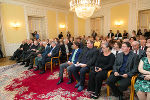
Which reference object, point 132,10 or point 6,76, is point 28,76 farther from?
point 132,10

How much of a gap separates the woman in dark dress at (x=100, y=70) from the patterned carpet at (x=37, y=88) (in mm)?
192

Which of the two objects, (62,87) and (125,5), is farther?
(125,5)

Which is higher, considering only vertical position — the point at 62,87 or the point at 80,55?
the point at 80,55

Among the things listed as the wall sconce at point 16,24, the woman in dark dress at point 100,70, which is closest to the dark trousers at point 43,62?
the woman in dark dress at point 100,70

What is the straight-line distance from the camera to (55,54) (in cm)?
441

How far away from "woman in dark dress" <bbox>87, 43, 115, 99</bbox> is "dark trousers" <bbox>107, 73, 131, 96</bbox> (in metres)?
0.21

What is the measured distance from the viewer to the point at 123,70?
250 centimetres

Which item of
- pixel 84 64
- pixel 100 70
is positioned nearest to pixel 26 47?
pixel 84 64

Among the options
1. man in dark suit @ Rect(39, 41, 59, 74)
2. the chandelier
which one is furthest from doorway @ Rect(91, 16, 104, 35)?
man in dark suit @ Rect(39, 41, 59, 74)

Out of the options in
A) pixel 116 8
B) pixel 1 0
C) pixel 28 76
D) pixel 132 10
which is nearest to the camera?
pixel 28 76

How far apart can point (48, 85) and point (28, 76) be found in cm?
115

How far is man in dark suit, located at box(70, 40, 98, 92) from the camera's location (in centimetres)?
297

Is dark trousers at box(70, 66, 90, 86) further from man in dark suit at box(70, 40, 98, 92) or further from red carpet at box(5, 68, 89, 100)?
red carpet at box(5, 68, 89, 100)

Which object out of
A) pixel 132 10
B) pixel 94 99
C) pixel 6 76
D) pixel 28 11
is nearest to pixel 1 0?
pixel 28 11
